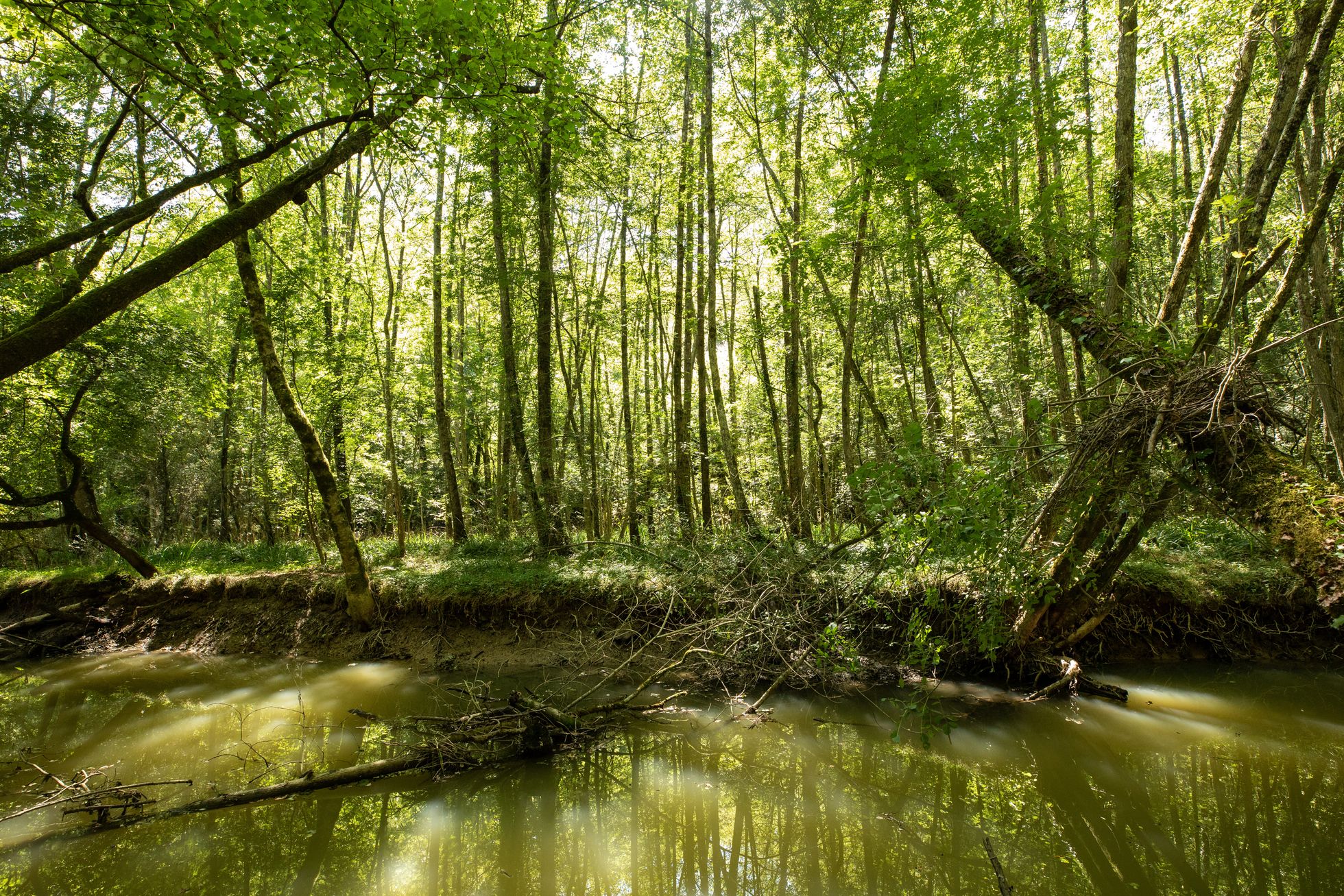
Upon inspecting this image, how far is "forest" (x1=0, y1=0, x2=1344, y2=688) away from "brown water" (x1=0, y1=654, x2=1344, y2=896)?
99 cm

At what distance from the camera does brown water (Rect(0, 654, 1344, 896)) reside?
3.41 meters

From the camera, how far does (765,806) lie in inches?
163

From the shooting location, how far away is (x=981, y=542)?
393cm

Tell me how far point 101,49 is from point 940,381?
13874 mm

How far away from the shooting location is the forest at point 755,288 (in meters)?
3.74

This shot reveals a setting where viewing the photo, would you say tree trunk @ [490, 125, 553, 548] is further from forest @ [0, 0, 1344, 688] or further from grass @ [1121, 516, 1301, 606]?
grass @ [1121, 516, 1301, 606]

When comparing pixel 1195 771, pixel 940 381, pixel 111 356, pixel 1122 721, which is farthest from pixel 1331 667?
pixel 111 356

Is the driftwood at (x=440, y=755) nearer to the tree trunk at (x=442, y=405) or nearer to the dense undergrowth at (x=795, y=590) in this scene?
the dense undergrowth at (x=795, y=590)

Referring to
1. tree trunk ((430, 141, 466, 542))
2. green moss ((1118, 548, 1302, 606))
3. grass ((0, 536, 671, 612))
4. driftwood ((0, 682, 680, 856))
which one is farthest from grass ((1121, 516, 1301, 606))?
tree trunk ((430, 141, 466, 542))

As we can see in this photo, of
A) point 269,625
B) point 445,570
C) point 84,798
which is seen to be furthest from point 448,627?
point 84,798

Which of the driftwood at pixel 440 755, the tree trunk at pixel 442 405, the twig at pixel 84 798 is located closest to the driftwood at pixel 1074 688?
the driftwood at pixel 440 755

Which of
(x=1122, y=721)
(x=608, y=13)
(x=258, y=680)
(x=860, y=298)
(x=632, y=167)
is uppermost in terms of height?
(x=608, y=13)

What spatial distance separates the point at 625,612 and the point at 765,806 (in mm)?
3704

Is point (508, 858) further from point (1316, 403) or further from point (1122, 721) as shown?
point (1316, 403)
